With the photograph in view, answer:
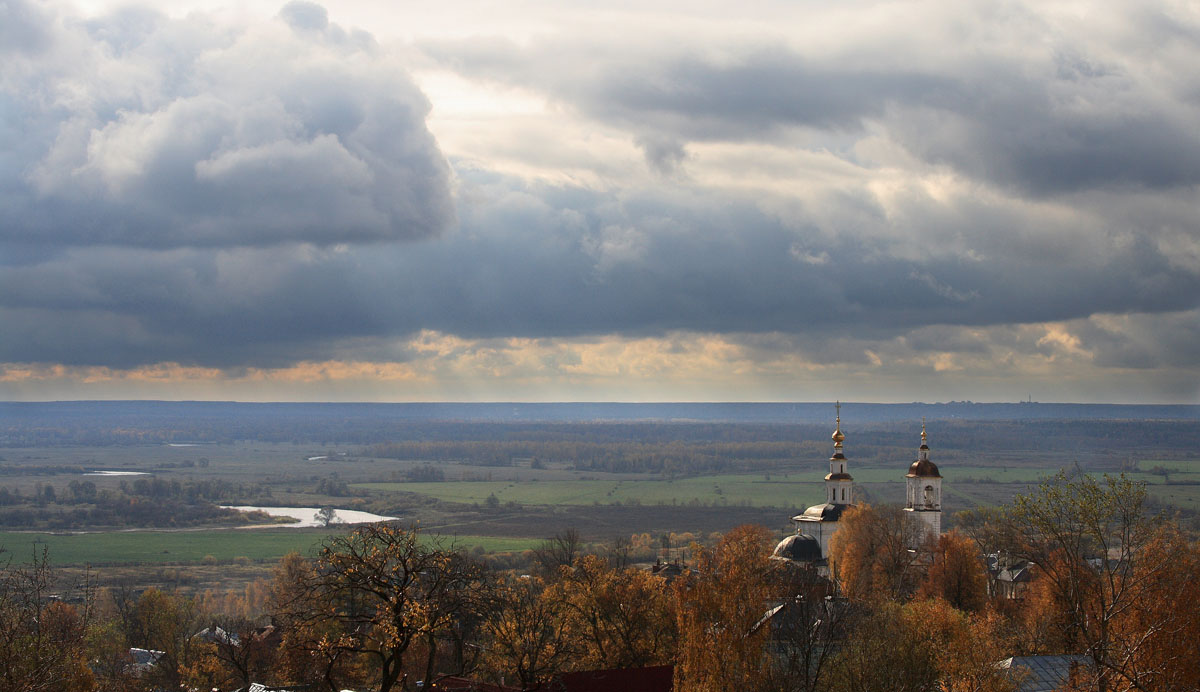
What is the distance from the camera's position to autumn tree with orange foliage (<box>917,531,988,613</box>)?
64312 mm

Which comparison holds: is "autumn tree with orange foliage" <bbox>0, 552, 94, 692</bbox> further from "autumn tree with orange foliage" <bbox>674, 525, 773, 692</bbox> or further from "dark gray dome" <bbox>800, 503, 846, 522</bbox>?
"dark gray dome" <bbox>800, 503, 846, 522</bbox>

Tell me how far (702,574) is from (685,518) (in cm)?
14807

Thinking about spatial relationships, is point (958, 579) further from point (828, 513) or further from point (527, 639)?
point (527, 639)

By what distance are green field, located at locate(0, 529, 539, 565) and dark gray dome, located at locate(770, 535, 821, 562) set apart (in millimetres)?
53598

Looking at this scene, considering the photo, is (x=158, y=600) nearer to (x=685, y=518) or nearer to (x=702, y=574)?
(x=702, y=574)

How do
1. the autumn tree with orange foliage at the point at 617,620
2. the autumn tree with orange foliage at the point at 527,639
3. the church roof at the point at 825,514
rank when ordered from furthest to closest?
the church roof at the point at 825,514
the autumn tree with orange foliage at the point at 617,620
the autumn tree with orange foliage at the point at 527,639

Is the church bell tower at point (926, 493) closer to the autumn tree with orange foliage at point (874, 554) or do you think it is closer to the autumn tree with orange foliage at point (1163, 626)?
the autumn tree with orange foliage at point (874, 554)

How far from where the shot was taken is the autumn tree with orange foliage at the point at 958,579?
211 feet

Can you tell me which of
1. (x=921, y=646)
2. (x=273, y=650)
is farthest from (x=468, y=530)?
(x=921, y=646)

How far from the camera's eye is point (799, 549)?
82.7 m

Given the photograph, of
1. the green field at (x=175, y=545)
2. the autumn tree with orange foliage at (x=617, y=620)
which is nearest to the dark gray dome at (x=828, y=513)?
the autumn tree with orange foliage at (x=617, y=620)

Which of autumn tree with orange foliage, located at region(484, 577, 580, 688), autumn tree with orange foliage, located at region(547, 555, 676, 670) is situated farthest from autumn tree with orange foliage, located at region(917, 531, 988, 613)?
autumn tree with orange foliage, located at region(484, 577, 580, 688)

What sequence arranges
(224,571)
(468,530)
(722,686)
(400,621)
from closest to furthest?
(400,621), (722,686), (224,571), (468,530)

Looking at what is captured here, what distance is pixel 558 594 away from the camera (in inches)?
2004
